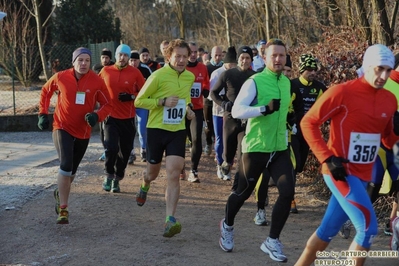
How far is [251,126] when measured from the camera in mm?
6164

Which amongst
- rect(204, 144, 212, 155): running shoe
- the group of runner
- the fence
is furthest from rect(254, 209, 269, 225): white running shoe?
the fence

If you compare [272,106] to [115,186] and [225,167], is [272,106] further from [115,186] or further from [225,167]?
[225,167]

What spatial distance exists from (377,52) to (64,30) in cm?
2654

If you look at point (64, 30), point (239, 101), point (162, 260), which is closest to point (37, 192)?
point (162, 260)

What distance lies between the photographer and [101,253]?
20.7 feet

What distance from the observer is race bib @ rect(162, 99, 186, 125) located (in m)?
7.03

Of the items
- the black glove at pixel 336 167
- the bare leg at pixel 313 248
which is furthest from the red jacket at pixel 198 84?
the black glove at pixel 336 167

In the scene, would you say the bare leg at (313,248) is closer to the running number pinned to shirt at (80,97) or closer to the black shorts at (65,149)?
the black shorts at (65,149)

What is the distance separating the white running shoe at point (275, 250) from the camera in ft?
19.7

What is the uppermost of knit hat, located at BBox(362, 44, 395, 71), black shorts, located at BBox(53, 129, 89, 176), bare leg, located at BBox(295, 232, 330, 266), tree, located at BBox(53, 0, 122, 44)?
tree, located at BBox(53, 0, 122, 44)

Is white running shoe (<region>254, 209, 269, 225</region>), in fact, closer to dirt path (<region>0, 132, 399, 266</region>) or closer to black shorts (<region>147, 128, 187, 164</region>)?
dirt path (<region>0, 132, 399, 266</region>)

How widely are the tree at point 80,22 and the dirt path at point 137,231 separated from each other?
69.8 feet

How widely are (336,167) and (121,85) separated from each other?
5013 mm

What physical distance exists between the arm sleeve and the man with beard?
10.6ft
